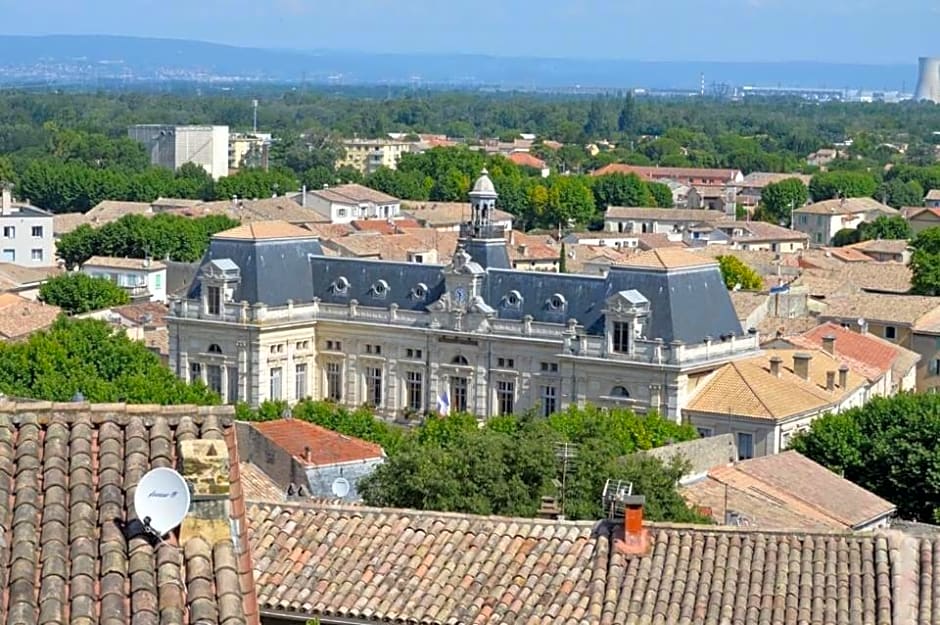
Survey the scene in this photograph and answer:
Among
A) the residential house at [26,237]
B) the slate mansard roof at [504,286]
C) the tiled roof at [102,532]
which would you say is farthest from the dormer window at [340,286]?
the tiled roof at [102,532]

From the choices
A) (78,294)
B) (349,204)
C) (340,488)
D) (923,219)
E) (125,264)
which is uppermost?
(340,488)

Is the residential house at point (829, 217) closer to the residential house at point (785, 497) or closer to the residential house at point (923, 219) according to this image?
the residential house at point (923, 219)

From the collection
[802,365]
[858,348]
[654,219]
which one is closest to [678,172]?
Result: [654,219]

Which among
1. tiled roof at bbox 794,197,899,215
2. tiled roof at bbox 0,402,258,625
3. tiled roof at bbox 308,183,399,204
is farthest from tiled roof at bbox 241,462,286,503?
tiled roof at bbox 794,197,899,215

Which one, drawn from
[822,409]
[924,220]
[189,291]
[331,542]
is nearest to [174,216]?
[189,291]

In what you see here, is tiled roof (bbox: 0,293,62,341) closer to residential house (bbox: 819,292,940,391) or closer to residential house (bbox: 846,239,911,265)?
residential house (bbox: 819,292,940,391)

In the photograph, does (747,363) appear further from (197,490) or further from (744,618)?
(197,490)

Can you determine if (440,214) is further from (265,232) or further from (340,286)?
(340,286)
